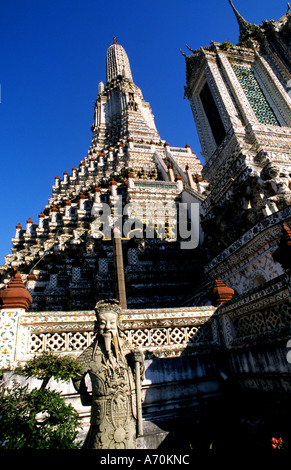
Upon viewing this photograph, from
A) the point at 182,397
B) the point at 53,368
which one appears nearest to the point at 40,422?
the point at 53,368

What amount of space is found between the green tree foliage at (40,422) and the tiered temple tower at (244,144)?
5.98 metres

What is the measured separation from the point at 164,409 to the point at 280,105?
14848 millimetres

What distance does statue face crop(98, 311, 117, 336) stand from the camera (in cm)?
361

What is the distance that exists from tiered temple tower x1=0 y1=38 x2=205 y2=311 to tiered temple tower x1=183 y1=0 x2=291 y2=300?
1852 mm

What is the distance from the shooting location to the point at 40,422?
3.43m

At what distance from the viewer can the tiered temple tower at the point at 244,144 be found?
841cm

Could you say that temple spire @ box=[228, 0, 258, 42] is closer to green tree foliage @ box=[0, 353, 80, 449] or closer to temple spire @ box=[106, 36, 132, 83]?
green tree foliage @ box=[0, 353, 80, 449]

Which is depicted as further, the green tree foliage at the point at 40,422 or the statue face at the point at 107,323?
the statue face at the point at 107,323

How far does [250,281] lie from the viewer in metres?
8.41

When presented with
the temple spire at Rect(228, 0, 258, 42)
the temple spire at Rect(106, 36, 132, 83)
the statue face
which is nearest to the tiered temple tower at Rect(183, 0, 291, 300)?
the temple spire at Rect(228, 0, 258, 42)

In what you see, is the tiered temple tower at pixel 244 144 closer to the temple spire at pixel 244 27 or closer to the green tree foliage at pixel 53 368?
the temple spire at pixel 244 27

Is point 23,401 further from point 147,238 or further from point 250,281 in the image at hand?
point 147,238

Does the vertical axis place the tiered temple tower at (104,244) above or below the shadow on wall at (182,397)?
above

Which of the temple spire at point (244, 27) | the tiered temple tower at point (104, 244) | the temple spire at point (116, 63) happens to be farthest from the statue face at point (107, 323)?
Result: the temple spire at point (116, 63)
